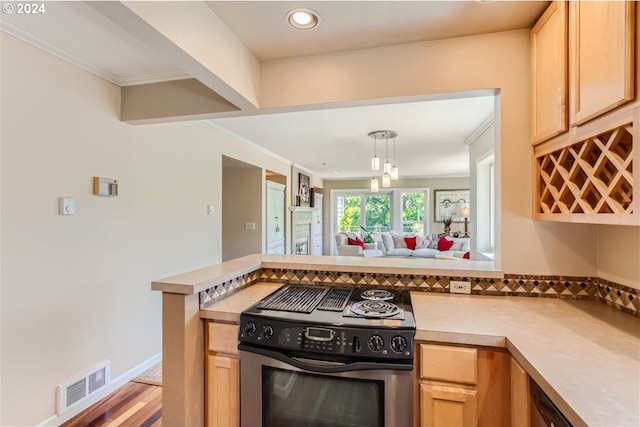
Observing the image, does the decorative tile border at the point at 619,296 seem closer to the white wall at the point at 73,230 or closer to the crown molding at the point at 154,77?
the crown molding at the point at 154,77

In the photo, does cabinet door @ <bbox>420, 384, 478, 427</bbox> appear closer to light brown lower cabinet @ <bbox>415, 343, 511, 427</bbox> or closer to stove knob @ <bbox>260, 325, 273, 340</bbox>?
light brown lower cabinet @ <bbox>415, 343, 511, 427</bbox>

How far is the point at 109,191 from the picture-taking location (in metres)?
2.23

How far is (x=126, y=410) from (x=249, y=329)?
4.94ft

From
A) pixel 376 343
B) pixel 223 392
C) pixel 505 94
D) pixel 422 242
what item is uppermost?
pixel 505 94

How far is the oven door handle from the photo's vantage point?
3.83ft

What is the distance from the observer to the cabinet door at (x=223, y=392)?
1403 mm

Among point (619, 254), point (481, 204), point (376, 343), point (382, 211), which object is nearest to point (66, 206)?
point (376, 343)

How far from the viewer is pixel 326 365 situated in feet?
4.00

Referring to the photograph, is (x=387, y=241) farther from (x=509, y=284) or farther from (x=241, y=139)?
(x=509, y=284)

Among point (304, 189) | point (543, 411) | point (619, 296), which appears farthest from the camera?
point (304, 189)

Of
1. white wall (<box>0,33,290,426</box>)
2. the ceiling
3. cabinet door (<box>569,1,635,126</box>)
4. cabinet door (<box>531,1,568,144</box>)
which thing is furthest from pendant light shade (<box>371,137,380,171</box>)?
cabinet door (<box>569,1,635,126</box>)

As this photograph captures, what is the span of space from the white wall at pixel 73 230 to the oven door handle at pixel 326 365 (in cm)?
148

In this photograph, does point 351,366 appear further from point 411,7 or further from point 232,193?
point 232,193

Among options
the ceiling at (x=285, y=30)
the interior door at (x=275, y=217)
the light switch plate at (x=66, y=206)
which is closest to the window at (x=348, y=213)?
the interior door at (x=275, y=217)
